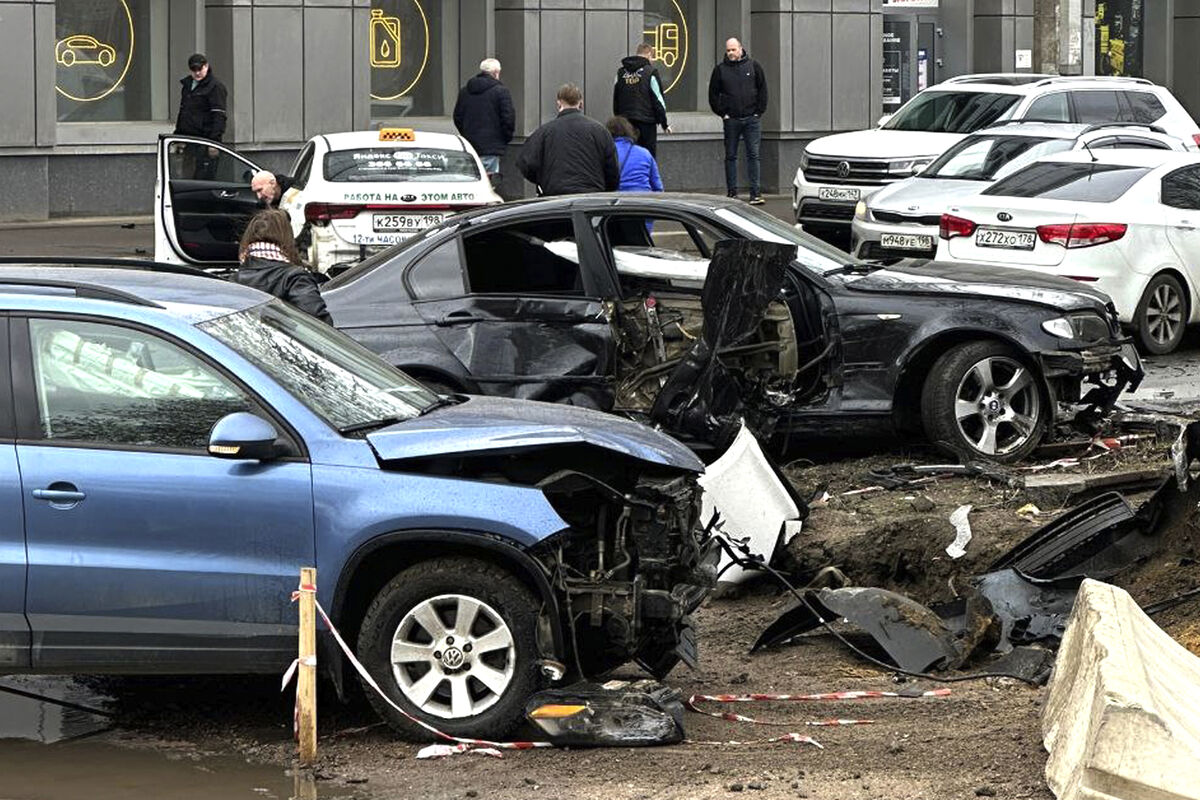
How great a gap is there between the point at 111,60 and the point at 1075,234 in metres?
14.4

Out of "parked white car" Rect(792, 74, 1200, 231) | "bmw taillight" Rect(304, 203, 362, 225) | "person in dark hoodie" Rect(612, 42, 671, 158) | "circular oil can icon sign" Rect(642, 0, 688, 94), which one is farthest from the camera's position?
"circular oil can icon sign" Rect(642, 0, 688, 94)

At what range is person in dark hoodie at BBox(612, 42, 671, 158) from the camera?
24.8 metres

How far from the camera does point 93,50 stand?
84.2ft

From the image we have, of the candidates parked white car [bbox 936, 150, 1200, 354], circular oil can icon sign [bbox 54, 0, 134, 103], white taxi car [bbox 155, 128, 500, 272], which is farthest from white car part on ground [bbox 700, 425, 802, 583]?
circular oil can icon sign [bbox 54, 0, 134, 103]

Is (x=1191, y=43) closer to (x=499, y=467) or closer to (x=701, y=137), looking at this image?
(x=701, y=137)

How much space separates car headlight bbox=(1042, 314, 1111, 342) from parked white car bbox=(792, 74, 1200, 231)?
10.7 metres

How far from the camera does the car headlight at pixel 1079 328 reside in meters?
11.3

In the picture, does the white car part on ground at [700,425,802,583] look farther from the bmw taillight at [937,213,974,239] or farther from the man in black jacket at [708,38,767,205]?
the man in black jacket at [708,38,767,205]

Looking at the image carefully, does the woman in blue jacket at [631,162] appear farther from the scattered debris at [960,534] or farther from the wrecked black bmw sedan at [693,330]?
the scattered debris at [960,534]

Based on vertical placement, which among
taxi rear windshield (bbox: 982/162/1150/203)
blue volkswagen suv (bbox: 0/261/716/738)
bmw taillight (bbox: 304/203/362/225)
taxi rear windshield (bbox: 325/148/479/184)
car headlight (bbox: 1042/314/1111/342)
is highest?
taxi rear windshield (bbox: 325/148/479/184)

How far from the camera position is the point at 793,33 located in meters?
29.7

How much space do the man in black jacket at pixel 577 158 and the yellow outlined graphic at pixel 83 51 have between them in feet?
32.7

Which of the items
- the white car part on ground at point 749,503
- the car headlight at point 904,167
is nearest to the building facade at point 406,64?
the car headlight at point 904,167

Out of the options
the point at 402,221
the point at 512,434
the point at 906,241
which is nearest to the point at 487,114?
the point at 402,221
